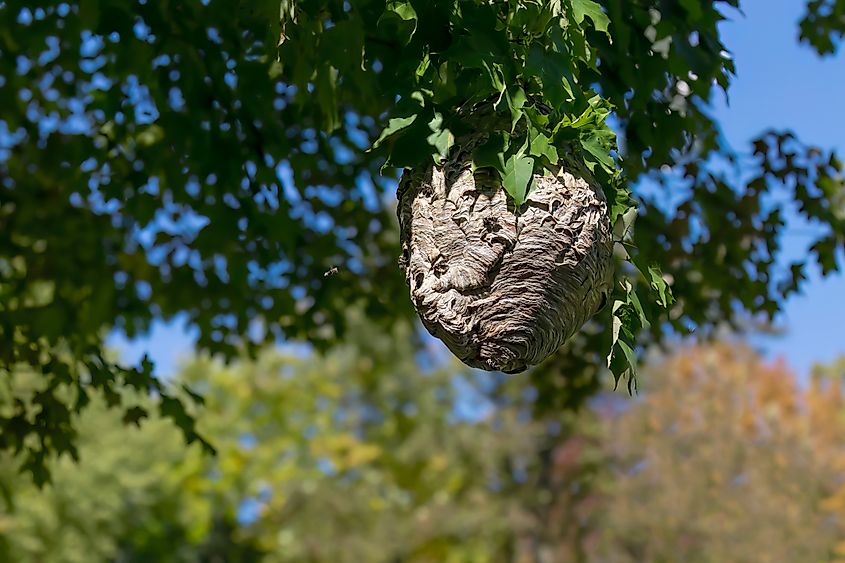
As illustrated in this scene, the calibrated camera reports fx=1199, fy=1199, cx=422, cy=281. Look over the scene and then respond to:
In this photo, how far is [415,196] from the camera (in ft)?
11.1

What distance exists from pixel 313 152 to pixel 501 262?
4.51 metres

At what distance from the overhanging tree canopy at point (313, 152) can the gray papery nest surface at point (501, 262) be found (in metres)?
0.10

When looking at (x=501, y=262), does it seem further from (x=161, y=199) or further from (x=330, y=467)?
(x=330, y=467)

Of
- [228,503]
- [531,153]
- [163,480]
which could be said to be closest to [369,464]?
[228,503]

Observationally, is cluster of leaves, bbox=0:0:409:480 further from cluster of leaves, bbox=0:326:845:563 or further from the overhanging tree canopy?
cluster of leaves, bbox=0:326:845:563

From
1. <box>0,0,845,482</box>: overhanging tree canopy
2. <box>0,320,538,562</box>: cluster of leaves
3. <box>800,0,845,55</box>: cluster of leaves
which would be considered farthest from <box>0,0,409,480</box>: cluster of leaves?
<box>0,320,538,562</box>: cluster of leaves

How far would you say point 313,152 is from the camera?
24.9ft

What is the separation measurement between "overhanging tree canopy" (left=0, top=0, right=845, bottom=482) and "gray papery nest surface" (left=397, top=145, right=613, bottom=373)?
0.10 meters

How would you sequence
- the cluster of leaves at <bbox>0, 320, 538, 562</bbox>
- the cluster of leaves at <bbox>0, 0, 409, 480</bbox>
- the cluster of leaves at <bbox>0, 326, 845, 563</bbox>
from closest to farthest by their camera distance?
the cluster of leaves at <bbox>0, 0, 409, 480</bbox> → the cluster of leaves at <bbox>0, 326, 845, 563</bbox> → the cluster of leaves at <bbox>0, 320, 538, 562</bbox>

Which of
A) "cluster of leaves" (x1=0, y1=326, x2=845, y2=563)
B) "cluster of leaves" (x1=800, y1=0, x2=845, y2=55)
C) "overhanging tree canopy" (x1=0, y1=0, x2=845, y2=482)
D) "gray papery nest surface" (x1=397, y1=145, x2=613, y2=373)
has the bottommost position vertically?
"gray papery nest surface" (x1=397, y1=145, x2=613, y2=373)

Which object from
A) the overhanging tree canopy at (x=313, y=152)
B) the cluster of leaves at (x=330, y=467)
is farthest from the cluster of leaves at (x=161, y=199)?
the cluster of leaves at (x=330, y=467)

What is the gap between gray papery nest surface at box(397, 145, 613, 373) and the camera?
3.17 meters

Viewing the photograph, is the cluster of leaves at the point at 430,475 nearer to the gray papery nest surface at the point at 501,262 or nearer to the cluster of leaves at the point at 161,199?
the cluster of leaves at the point at 161,199

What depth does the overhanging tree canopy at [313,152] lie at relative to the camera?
3.30 metres
